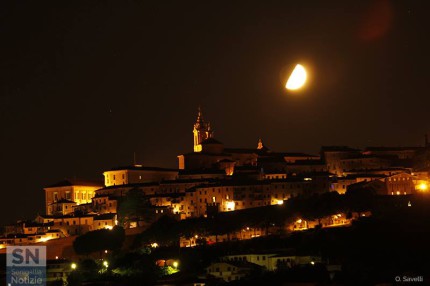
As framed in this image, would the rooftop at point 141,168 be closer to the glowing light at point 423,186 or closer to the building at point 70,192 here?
the building at point 70,192

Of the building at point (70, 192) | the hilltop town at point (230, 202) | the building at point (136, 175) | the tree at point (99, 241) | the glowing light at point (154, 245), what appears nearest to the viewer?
the hilltop town at point (230, 202)

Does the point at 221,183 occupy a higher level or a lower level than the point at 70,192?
lower

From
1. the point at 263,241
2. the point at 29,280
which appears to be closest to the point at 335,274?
the point at 263,241

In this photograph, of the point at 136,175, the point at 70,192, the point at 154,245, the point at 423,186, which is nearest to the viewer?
the point at 154,245

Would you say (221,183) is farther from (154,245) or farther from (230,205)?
(154,245)

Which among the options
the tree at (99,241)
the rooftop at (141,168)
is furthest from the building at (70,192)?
the tree at (99,241)

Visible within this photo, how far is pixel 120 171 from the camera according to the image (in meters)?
68.7

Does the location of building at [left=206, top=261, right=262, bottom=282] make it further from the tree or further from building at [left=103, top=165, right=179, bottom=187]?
building at [left=103, top=165, right=179, bottom=187]

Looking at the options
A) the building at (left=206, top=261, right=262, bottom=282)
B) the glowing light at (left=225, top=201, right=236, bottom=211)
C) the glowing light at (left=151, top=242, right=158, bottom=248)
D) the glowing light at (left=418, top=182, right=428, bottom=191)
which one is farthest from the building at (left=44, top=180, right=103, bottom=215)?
the building at (left=206, top=261, right=262, bottom=282)

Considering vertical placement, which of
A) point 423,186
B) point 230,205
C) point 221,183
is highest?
point 221,183

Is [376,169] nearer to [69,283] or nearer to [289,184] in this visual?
[289,184]

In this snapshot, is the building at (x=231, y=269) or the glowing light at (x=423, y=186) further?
the glowing light at (x=423, y=186)

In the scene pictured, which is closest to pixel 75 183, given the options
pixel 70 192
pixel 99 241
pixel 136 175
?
pixel 70 192

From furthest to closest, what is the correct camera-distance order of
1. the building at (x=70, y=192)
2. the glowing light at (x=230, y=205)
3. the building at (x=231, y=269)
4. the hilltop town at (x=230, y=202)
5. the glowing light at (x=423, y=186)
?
the building at (x=70, y=192) < the glowing light at (x=230, y=205) < the glowing light at (x=423, y=186) < the hilltop town at (x=230, y=202) < the building at (x=231, y=269)
